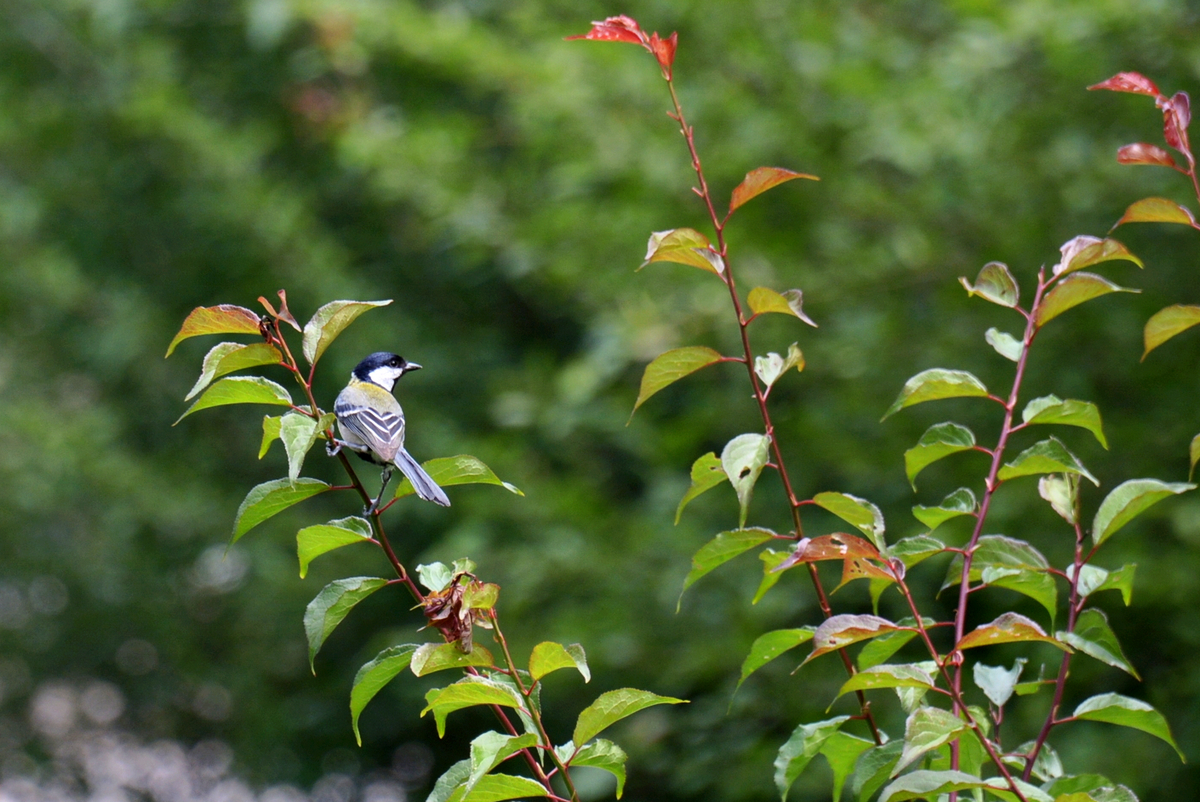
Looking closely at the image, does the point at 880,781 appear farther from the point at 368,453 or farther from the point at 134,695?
the point at 134,695

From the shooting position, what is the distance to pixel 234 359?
32.3 inches

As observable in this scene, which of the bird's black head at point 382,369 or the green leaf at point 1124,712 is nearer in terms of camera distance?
the green leaf at point 1124,712

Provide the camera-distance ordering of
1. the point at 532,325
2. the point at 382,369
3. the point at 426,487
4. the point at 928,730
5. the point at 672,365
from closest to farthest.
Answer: the point at 928,730 < the point at 672,365 < the point at 426,487 < the point at 382,369 < the point at 532,325

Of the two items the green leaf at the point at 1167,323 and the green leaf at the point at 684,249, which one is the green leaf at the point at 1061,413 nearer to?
the green leaf at the point at 1167,323

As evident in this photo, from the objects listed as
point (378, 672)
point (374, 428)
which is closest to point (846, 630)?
point (378, 672)

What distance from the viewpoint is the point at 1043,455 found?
92 centimetres

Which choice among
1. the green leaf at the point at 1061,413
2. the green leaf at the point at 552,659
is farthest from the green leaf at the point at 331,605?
the green leaf at the point at 1061,413

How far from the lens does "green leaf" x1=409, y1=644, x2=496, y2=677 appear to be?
78cm

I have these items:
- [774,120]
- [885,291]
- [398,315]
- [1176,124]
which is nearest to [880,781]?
[1176,124]

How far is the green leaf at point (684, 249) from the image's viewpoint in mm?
850

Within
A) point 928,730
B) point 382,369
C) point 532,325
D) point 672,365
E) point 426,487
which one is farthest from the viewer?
point 532,325

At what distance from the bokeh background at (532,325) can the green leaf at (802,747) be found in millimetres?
1887

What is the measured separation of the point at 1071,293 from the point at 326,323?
606 mm

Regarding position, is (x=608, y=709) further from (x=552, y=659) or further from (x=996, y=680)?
(x=996, y=680)
